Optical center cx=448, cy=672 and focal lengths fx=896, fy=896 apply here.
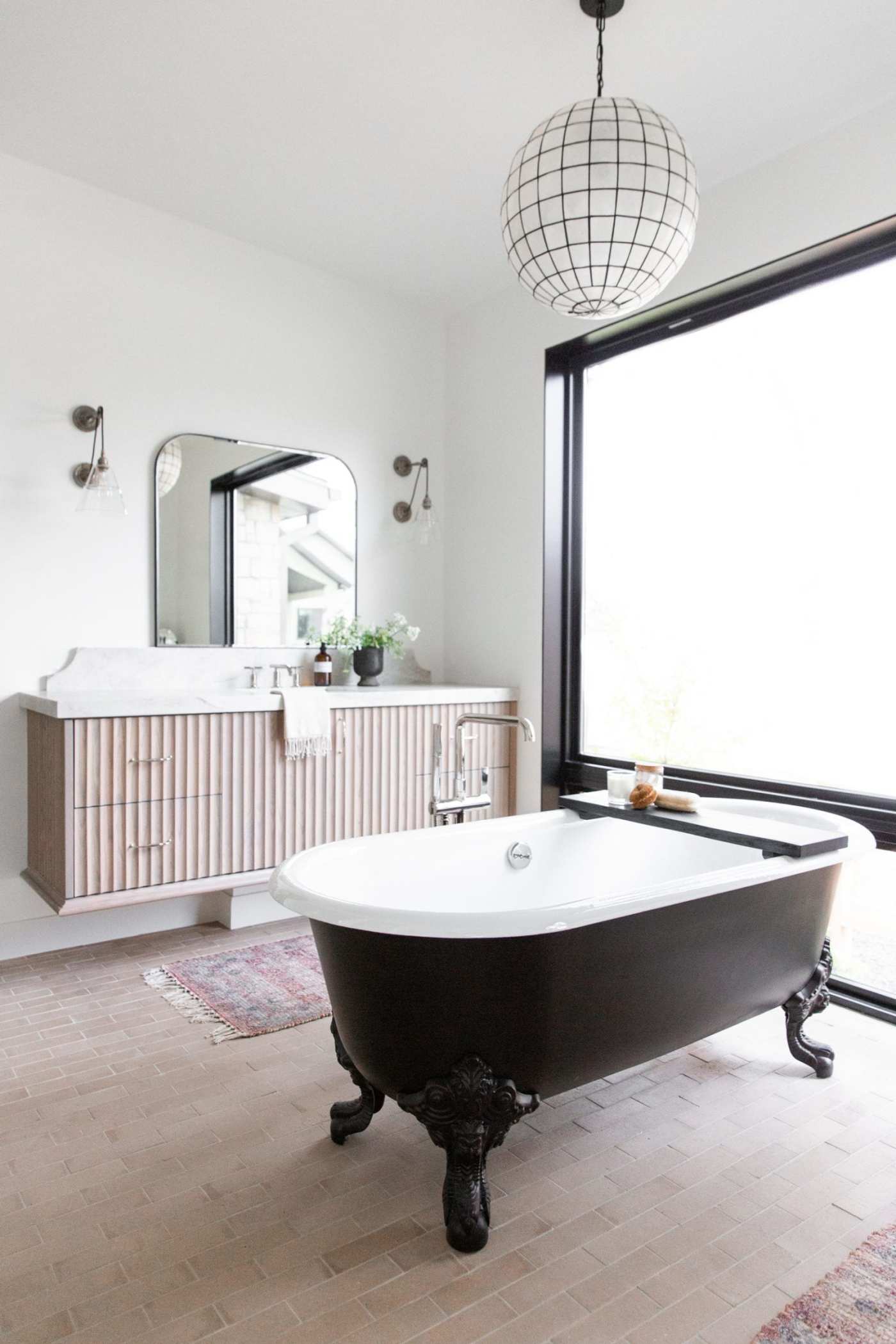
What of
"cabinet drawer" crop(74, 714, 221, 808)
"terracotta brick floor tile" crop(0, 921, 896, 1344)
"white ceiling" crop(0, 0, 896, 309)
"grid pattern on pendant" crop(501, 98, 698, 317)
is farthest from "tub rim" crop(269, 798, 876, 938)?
"white ceiling" crop(0, 0, 896, 309)

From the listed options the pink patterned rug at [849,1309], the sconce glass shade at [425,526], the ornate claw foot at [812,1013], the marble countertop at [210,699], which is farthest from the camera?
the sconce glass shade at [425,526]

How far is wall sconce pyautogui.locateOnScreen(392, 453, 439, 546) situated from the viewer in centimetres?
428

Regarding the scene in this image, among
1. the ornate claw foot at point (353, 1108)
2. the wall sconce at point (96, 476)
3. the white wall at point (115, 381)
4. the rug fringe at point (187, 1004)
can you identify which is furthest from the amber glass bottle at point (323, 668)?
the ornate claw foot at point (353, 1108)

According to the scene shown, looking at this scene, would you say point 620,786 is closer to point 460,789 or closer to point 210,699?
point 460,789

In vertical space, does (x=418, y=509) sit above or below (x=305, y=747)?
above

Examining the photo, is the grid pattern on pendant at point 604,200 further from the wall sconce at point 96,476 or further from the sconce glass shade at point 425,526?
the sconce glass shade at point 425,526

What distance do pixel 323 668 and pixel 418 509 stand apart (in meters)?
1.02

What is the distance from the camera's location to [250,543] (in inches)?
147

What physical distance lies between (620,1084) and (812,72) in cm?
285

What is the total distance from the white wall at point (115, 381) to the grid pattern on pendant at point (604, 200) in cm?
205

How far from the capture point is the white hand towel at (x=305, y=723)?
10.7ft

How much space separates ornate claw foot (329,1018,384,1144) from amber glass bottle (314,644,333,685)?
200 cm

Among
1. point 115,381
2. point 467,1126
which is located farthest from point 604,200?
point 115,381

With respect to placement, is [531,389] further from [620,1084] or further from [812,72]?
[620,1084]
